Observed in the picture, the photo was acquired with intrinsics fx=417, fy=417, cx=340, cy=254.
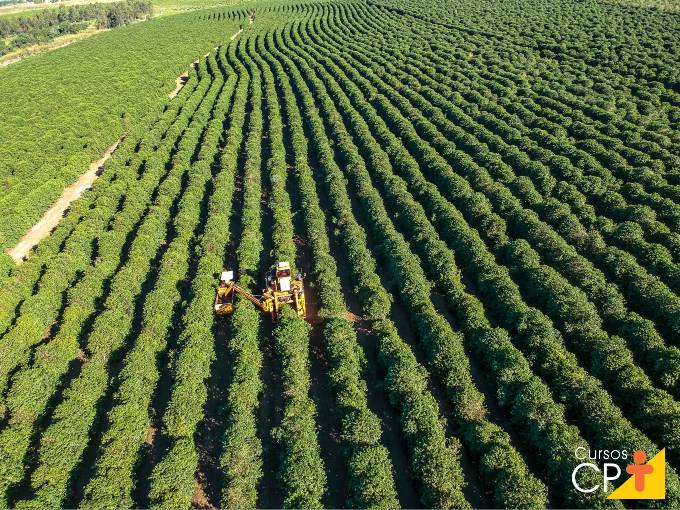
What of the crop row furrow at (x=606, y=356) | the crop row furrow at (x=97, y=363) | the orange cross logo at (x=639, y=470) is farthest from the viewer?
the crop row furrow at (x=606, y=356)

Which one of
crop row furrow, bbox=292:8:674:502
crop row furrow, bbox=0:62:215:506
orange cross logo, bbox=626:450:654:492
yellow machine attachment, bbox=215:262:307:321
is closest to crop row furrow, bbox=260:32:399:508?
yellow machine attachment, bbox=215:262:307:321

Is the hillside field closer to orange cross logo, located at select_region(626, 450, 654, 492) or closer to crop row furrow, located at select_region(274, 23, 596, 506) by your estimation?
crop row furrow, located at select_region(274, 23, 596, 506)

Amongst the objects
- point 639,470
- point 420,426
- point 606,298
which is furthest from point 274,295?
point 606,298

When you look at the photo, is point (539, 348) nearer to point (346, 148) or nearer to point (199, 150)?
point (346, 148)

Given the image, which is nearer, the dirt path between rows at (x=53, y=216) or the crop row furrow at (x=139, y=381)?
the crop row furrow at (x=139, y=381)

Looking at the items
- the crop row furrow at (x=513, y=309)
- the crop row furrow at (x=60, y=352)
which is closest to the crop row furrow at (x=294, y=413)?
the crop row furrow at (x=60, y=352)

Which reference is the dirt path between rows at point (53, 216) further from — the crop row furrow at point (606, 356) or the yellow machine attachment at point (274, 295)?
the crop row furrow at point (606, 356)
